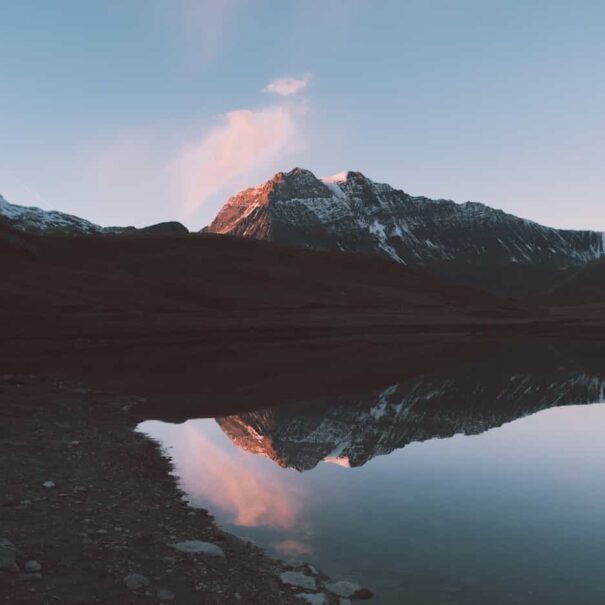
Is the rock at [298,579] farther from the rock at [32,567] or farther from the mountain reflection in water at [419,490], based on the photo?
the rock at [32,567]

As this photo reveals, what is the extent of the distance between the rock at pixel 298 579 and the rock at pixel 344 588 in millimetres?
390

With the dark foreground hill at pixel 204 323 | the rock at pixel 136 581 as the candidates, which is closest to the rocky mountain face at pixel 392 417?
the dark foreground hill at pixel 204 323

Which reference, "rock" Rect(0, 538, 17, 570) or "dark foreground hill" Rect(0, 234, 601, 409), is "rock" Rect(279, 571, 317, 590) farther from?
"dark foreground hill" Rect(0, 234, 601, 409)

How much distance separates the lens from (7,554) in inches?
509

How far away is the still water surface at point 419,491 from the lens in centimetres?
1445

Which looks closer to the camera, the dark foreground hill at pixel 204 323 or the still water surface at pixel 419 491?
the still water surface at pixel 419 491

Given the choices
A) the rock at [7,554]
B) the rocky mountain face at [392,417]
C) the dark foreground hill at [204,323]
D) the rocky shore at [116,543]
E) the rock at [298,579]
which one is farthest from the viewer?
the dark foreground hill at [204,323]

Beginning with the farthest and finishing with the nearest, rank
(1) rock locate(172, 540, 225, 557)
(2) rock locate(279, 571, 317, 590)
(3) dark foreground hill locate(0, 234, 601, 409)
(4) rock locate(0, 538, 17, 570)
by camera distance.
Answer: (3) dark foreground hill locate(0, 234, 601, 409) < (1) rock locate(172, 540, 225, 557) < (2) rock locate(279, 571, 317, 590) < (4) rock locate(0, 538, 17, 570)

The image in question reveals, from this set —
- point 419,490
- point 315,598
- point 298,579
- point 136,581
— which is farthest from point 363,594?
point 419,490

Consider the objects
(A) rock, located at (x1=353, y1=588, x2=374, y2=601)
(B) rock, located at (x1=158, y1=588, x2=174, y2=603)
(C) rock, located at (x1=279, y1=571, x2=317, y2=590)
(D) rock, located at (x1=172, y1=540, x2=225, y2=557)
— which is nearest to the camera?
(B) rock, located at (x1=158, y1=588, x2=174, y2=603)

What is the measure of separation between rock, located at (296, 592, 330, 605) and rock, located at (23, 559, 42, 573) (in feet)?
18.7

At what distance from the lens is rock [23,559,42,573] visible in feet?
41.8

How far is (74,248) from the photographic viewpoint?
18288 cm

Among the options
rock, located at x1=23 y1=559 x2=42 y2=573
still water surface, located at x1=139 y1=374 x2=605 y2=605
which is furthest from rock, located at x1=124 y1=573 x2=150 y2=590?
still water surface, located at x1=139 y1=374 x2=605 y2=605
